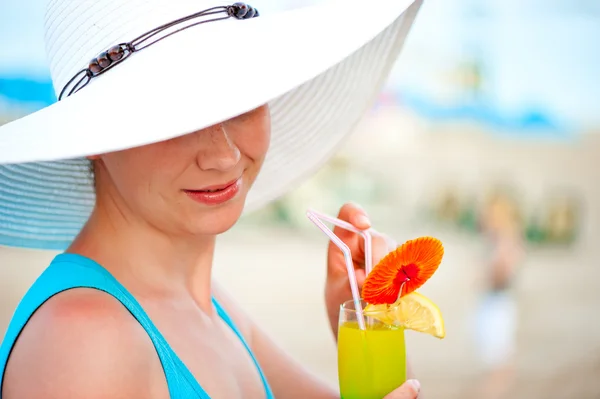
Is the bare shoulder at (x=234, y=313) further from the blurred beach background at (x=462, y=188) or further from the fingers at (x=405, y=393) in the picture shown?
the blurred beach background at (x=462, y=188)

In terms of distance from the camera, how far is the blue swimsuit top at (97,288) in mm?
1150

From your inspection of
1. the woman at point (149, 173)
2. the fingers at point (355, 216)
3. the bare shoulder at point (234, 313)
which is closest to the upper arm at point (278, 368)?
the bare shoulder at point (234, 313)

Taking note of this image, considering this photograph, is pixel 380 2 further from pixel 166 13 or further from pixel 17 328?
A: pixel 17 328

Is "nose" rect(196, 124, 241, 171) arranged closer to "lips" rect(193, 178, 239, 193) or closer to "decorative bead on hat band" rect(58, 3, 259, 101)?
"lips" rect(193, 178, 239, 193)

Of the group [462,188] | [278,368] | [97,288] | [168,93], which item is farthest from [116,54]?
[462,188]

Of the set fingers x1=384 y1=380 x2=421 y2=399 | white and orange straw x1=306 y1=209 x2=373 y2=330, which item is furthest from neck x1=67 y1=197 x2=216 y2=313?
fingers x1=384 y1=380 x2=421 y2=399

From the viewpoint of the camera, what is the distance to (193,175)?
1191mm

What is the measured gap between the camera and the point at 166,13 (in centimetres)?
121

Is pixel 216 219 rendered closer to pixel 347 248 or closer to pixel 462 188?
pixel 347 248

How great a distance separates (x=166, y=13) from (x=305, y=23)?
9.2 inches

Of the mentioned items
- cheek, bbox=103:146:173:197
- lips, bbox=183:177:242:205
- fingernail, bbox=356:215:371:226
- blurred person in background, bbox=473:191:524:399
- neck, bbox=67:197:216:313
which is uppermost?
cheek, bbox=103:146:173:197

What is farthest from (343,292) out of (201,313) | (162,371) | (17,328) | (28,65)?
(28,65)

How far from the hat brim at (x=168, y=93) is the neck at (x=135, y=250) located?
0.21 m

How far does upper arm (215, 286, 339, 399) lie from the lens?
1629 mm
